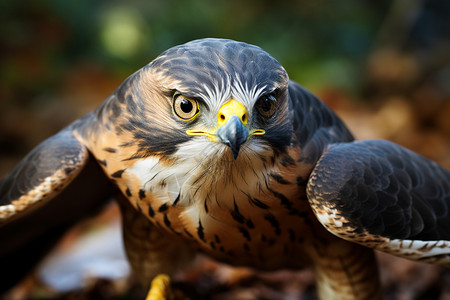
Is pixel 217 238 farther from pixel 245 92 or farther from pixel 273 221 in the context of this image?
pixel 245 92

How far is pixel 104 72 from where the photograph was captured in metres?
7.05

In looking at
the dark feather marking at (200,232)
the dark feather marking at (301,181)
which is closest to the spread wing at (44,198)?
the dark feather marking at (200,232)

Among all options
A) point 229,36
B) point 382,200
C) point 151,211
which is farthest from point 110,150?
point 229,36

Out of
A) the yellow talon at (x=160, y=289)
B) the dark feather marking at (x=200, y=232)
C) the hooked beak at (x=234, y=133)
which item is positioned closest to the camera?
the hooked beak at (x=234, y=133)

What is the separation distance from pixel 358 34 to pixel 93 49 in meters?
3.64

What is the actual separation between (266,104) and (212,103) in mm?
235

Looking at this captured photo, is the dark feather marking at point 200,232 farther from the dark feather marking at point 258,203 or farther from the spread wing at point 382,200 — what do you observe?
the spread wing at point 382,200

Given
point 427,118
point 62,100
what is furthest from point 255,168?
point 62,100

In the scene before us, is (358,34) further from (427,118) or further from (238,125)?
(238,125)

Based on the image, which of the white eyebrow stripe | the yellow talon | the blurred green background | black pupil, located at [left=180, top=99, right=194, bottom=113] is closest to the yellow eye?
black pupil, located at [left=180, top=99, right=194, bottom=113]

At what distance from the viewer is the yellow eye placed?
2.10 meters

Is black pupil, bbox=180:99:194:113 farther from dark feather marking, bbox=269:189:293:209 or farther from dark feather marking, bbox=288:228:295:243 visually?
dark feather marking, bbox=288:228:295:243

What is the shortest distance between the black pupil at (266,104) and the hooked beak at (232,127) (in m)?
0.13

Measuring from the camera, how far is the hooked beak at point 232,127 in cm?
195
